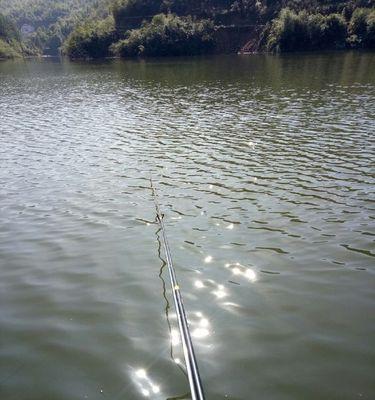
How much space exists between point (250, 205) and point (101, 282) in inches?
279

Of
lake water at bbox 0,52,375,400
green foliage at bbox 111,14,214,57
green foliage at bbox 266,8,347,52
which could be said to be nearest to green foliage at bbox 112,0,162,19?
green foliage at bbox 111,14,214,57

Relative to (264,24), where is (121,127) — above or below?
below

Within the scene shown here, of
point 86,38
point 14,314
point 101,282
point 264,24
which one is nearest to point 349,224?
point 101,282

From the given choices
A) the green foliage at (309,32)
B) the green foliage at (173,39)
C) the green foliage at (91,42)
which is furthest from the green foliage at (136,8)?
the green foliage at (309,32)

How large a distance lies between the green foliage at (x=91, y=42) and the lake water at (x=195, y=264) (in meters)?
135

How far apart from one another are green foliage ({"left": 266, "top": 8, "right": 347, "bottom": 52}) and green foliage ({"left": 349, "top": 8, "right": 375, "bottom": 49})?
3.35 meters

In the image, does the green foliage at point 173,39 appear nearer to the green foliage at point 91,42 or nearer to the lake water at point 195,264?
the green foliage at point 91,42

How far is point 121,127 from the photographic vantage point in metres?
30.3

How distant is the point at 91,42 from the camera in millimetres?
146875

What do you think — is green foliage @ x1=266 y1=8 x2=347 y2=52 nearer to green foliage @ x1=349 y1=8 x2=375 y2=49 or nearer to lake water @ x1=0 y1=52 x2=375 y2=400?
green foliage @ x1=349 y1=8 x2=375 y2=49

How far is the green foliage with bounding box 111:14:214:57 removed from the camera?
420ft

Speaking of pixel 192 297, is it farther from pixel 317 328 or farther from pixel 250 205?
pixel 250 205

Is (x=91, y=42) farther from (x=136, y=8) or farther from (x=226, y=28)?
(x=226, y=28)

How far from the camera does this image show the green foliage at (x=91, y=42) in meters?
147
